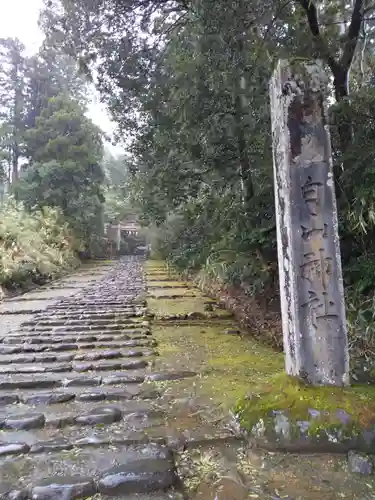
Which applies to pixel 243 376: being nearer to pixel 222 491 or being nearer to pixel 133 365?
pixel 133 365

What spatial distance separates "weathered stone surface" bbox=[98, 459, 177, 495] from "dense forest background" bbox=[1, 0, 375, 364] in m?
2.41

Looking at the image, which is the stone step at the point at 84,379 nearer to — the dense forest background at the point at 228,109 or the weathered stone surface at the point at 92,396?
the weathered stone surface at the point at 92,396

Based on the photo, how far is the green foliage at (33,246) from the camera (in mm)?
10016

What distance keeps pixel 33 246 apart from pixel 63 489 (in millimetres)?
11554

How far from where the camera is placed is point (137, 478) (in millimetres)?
2096

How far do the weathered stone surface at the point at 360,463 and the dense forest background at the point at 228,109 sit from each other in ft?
5.37

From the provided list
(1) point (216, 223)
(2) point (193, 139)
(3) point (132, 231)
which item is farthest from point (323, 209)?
(3) point (132, 231)

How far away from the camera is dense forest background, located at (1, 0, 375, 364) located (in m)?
4.24

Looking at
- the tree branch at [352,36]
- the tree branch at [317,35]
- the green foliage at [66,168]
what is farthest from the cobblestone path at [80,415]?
the green foliage at [66,168]

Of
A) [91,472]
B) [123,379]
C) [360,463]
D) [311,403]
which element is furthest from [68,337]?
[360,463]

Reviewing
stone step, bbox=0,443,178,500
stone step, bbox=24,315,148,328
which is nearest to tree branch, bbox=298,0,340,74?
stone step, bbox=24,315,148,328

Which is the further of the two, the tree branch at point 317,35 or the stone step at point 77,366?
the tree branch at point 317,35

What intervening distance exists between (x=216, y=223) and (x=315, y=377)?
402 centimetres

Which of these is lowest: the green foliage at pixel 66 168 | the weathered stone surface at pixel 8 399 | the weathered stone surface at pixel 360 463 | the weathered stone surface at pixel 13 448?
the weathered stone surface at pixel 360 463
